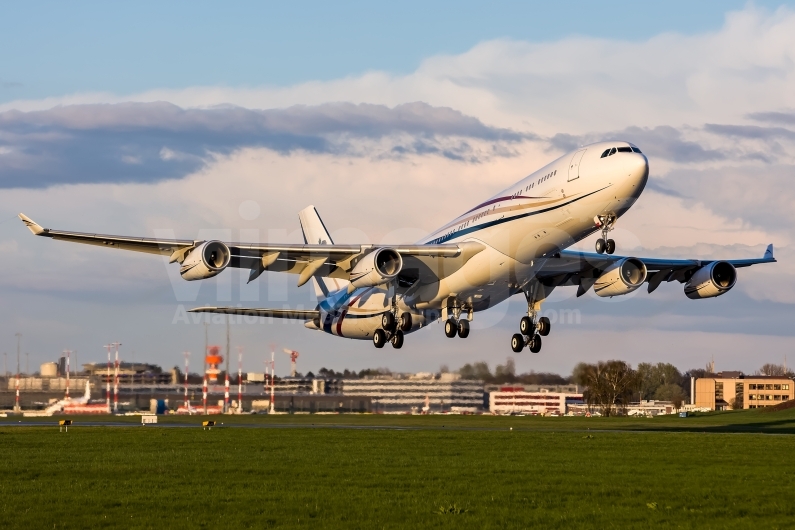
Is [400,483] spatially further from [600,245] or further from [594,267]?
[594,267]

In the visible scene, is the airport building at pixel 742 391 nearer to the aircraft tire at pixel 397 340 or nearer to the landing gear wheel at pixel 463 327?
the landing gear wheel at pixel 463 327

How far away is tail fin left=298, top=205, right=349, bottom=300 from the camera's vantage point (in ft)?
217

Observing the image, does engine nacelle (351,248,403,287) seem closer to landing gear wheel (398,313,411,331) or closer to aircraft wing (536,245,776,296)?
landing gear wheel (398,313,411,331)

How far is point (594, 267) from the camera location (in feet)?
176

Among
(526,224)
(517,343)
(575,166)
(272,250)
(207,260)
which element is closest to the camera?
(575,166)

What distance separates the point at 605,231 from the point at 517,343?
47.2 ft

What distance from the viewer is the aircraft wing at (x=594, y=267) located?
5200 centimetres

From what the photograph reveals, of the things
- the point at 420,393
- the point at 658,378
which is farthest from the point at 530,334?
the point at 658,378

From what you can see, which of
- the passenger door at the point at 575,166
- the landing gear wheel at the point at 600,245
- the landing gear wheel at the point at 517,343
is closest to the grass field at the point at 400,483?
the landing gear wheel at the point at 517,343

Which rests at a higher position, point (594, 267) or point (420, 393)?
point (594, 267)

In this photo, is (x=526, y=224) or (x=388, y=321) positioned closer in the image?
(x=526, y=224)

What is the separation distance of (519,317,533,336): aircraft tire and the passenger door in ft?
47.2

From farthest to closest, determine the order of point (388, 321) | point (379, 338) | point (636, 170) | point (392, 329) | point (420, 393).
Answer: point (420, 393)
point (379, 338)
point (392, 329)
point (388, 321)
point (636, 170)

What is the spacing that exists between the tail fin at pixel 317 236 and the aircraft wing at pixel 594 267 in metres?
16.0
